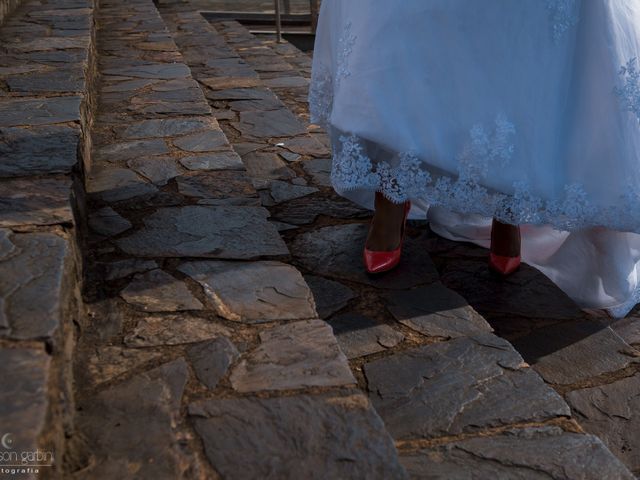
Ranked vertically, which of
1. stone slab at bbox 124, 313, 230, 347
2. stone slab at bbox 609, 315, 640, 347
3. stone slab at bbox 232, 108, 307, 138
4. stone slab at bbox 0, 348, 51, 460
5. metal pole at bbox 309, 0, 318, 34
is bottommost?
metal pole at bbox 309, 0, 318, 34

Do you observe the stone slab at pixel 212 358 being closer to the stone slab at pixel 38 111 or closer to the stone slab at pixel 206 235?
the stone slab at pixel 206 235

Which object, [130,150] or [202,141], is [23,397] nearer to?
[130,150]

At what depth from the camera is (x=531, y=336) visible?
2.78 metres

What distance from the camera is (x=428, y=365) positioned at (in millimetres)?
2297

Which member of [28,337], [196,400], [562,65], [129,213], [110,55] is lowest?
[110,55]

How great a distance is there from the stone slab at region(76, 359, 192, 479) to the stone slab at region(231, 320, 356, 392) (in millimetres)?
153

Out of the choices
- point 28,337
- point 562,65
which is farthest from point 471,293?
point 28,337

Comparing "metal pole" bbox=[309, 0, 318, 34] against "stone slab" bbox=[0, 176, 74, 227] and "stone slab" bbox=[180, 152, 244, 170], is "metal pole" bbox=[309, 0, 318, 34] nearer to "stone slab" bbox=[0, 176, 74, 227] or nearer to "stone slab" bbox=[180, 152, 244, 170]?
"stone slab" bbox=[180, 152, 244, 170]

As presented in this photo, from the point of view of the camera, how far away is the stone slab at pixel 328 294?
8.72 ft

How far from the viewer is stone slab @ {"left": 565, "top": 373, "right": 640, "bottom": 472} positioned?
7.34ft

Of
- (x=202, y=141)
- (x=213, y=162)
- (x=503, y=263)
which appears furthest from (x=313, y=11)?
(x=503, y=263)

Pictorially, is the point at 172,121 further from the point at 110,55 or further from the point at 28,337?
the point at 28,337

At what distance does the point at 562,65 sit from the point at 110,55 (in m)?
4.06

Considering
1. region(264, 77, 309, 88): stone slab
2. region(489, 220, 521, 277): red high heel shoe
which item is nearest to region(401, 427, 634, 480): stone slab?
region(489, 220, 521, 277): red high heel shoe
